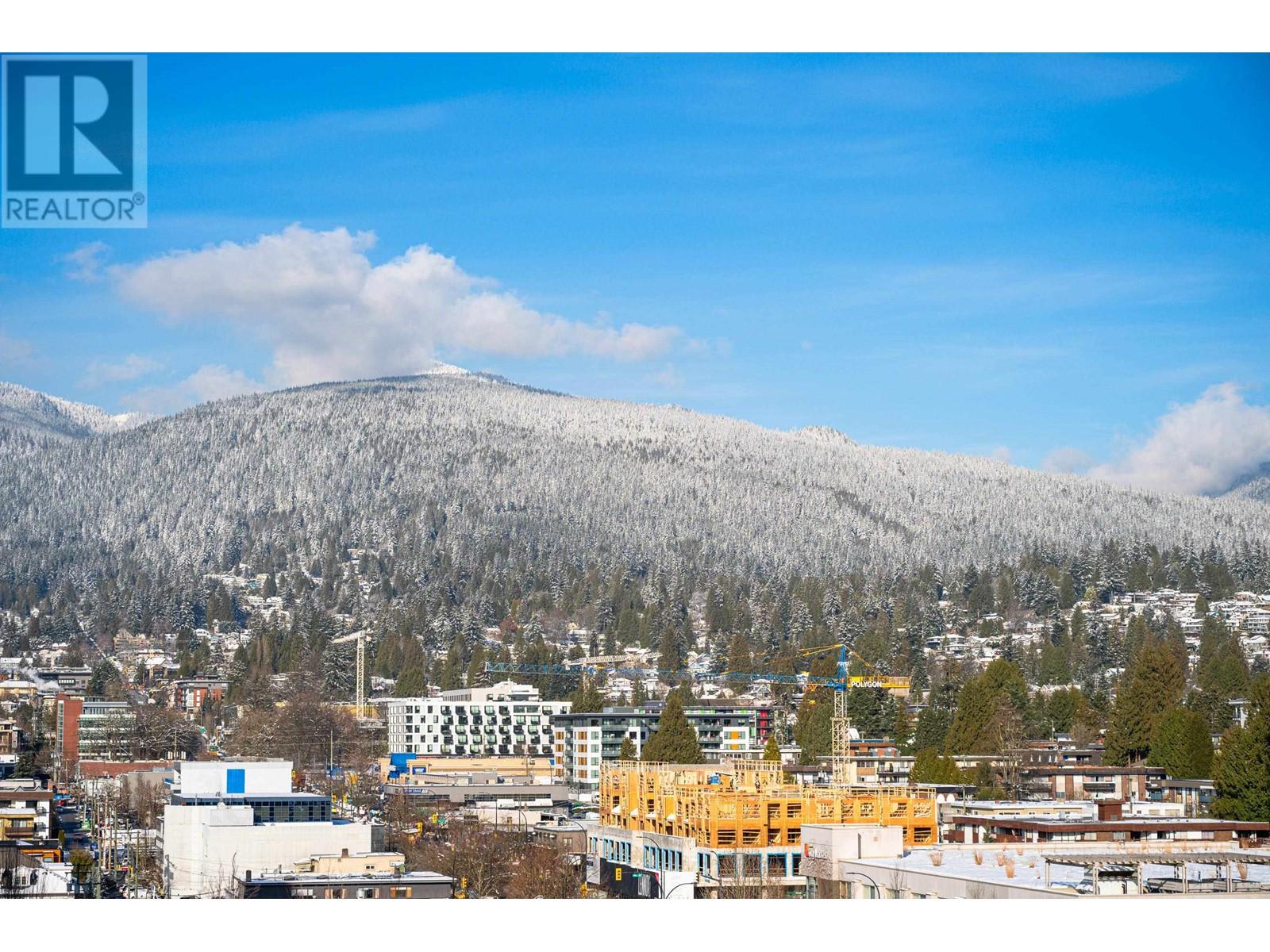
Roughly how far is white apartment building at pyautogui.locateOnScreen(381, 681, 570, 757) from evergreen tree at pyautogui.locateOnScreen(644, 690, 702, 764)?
1287 inches

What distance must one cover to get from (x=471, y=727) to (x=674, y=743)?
133ft

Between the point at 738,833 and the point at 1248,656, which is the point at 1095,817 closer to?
the point at 738,833

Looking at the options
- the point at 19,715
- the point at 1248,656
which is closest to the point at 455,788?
the point at 19,715

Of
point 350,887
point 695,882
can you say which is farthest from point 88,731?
point 350,887

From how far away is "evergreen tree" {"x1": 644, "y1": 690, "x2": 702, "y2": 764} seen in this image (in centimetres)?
9131

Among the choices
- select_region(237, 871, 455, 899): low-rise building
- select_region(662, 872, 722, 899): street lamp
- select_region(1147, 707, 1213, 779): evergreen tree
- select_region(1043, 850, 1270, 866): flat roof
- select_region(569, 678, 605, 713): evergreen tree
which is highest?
select_region(569, 678, 605, 713): evergreen tree

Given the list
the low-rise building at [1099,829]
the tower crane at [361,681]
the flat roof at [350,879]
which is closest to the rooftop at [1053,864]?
the low-rise building at [1099,829]

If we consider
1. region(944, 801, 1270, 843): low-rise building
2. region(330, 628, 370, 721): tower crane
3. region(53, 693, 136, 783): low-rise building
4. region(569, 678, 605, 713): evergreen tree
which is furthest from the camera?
region(330, 628, 370, 721): tower crane

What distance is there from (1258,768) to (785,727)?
6591cm

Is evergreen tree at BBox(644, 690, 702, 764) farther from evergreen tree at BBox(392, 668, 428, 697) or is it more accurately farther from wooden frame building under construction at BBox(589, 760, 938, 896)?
evergreen tree at BBox(392, 668, 428, 697)

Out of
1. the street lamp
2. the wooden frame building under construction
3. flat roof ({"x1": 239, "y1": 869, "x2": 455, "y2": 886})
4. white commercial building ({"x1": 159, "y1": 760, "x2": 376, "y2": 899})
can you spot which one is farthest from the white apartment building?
flat roof ({"x1": 239, "y1": 869, "x2": 455, "y2": 886})

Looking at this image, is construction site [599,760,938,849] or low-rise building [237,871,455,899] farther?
construction site [599,760,938,849]

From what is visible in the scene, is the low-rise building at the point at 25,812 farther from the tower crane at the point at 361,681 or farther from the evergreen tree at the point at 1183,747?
the tower crane at the point at 361,681

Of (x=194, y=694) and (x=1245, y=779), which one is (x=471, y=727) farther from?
(x=1245, y=779)
